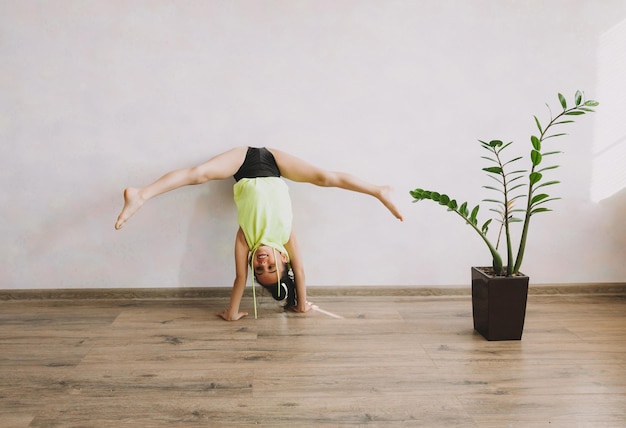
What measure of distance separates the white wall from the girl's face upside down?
0.97 feet

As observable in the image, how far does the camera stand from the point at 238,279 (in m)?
2.60

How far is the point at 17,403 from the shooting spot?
5.98 feet

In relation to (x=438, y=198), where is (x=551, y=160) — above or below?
above

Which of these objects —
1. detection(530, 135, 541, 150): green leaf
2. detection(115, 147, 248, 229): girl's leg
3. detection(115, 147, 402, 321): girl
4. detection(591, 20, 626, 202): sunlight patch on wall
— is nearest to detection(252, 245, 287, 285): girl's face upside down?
detection(115, 147, 402, 321): girl

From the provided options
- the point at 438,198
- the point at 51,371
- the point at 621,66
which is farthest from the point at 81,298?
the point at 621,66

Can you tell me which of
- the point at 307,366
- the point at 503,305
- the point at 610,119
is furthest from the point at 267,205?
the point at 610,119

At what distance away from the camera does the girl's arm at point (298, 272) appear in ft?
8.82

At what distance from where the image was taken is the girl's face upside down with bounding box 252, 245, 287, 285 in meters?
2.58

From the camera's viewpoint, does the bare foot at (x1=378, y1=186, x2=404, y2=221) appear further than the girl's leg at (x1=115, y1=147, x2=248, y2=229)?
Yes

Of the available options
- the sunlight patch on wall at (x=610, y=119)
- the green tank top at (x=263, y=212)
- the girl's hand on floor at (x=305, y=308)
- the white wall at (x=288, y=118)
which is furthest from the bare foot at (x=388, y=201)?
the sunlight patch on wall at (x=610, y=119)

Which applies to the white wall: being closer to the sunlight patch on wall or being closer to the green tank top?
the sunlight patch on wall

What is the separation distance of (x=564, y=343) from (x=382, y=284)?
90 centimetres

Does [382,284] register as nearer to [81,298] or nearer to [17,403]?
[81,298]

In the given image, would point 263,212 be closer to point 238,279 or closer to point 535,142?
point 238,279
